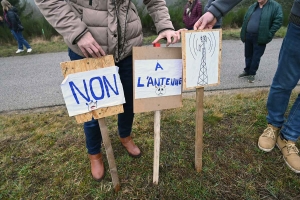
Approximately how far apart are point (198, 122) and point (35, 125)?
192cm

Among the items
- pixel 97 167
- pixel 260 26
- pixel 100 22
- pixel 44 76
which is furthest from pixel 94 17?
pixel 44 76

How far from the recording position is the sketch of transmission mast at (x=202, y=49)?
1422 mm

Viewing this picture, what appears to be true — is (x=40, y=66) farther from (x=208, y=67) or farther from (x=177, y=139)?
(x=208, y=67)

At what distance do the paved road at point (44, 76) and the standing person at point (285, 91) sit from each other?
161cm

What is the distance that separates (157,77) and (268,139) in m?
1.20

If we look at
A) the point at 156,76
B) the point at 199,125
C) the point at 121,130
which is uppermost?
the point at 156,76

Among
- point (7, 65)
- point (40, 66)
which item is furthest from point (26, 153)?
point (7, 65)

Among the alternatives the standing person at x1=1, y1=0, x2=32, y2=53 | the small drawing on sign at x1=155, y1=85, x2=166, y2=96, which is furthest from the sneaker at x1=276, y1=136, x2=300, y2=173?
the standing person at x1=1, y1=0, x2=32, y2=53

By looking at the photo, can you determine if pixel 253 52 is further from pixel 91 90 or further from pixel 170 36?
pixel 91 90

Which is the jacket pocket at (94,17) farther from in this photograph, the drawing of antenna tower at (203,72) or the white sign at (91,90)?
the drawing of antenna tower at (203,72)

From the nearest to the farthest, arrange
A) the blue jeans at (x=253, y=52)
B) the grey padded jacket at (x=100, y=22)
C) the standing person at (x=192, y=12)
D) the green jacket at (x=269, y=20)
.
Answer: the grey padded jacket at (x=100, y=22)
the green jacket at (x=269, y=20)
the blue jeans at (x=253, y=52)
the standing person at (x=192, y=12)

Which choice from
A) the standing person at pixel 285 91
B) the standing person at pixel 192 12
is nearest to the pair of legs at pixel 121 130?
the standing person at pixel 285 91

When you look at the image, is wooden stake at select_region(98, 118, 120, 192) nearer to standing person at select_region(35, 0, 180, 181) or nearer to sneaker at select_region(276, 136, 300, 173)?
standing person at select_region(35, 0, 180, 181)

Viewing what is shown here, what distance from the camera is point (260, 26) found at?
3580 mm
